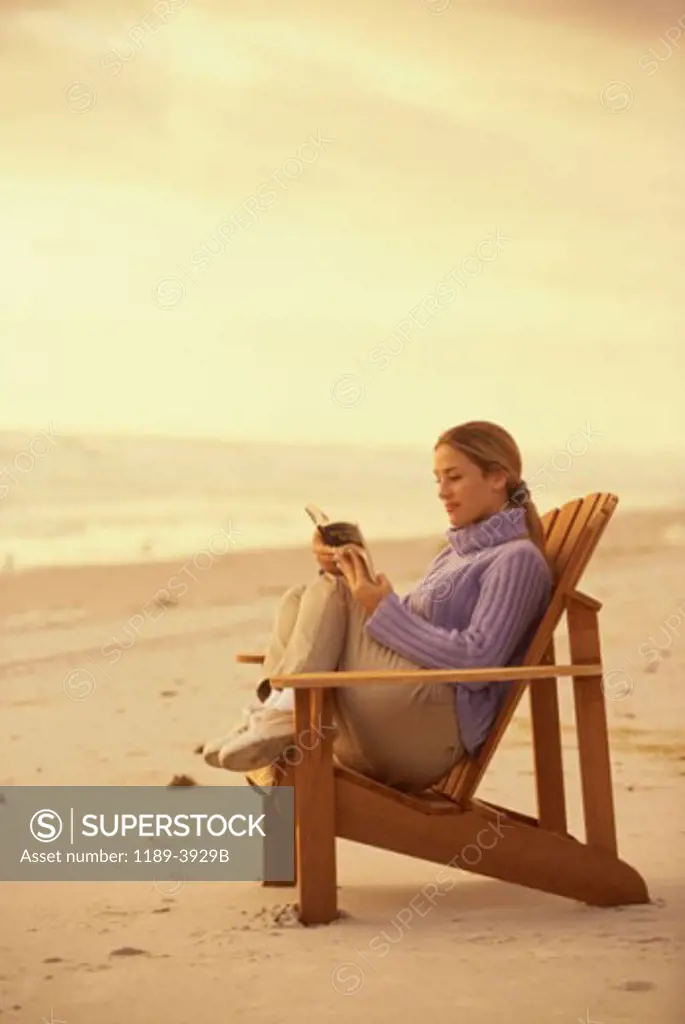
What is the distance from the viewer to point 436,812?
2.41 metres

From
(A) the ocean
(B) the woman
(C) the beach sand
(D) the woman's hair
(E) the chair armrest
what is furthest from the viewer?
(A) the ocean

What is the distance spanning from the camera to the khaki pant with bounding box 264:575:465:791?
7.97ft

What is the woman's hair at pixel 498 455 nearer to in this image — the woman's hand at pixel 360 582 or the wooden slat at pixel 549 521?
the wooden slat at pixel 549 521

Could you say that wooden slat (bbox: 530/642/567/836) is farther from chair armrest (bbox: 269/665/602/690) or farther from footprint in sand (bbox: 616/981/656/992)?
footprint in sand (bbox: 616/981/656/992)

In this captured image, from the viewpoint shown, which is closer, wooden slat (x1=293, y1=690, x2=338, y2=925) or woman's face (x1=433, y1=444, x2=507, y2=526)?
wooden slat (x1=293, y1=690, x2=338, y2=925)

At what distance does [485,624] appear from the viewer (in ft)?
8.20

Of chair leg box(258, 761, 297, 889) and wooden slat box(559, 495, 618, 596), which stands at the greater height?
wooden slat box(559, 495, 618, 596)

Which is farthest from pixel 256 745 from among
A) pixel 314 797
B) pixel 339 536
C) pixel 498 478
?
pixel 498 478

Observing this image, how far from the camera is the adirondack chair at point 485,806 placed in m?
2.34

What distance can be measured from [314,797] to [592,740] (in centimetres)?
48

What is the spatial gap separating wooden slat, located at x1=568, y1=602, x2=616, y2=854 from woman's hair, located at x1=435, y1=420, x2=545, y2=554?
0.19 meters

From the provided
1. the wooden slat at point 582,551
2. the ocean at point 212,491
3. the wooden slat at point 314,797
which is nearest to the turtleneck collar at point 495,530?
the wooden slat at point 582,551

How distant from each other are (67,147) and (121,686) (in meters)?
1.56

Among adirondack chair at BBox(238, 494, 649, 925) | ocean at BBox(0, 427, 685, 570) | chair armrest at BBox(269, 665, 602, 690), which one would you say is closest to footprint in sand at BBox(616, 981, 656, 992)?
adirondack chair at BBox(238, 494, 649, 925)
